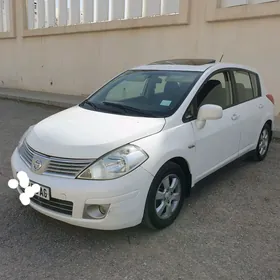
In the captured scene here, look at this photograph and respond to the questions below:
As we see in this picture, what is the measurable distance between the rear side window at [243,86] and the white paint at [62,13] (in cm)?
890

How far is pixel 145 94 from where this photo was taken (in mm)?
3760

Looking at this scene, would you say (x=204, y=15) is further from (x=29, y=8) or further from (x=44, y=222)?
(x=29, y=8)

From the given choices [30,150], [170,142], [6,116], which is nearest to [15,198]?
[30,150]

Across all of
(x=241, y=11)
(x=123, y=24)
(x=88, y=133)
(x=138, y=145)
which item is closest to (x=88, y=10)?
(x=123, y=24)

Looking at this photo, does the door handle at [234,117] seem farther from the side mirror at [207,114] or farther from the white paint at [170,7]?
the white paint at [170,7]

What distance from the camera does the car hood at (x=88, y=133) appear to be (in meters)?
2.75

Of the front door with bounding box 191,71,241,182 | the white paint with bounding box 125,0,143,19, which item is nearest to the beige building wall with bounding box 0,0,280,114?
the white paint with bounding box 125,0,143,19

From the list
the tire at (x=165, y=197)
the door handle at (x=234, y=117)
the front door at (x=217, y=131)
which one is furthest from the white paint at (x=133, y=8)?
the tire at (x=165, y=197)

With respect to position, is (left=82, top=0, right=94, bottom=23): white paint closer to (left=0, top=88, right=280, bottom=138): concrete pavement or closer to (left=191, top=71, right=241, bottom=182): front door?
(left=0, top=88, right=280, bottom=138): concrete pavement

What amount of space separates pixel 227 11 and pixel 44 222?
6726 mm

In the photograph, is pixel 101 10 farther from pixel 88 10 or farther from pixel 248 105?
pixel 248 105

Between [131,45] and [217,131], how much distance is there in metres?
6.99

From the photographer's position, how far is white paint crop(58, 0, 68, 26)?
11.7m

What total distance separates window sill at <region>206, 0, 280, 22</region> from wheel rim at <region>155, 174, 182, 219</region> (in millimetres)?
5645
